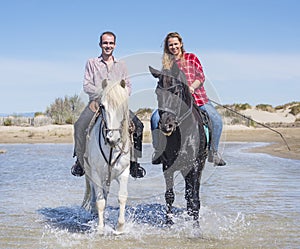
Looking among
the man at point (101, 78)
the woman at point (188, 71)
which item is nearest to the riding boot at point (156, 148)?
the woman at point (188, 71)

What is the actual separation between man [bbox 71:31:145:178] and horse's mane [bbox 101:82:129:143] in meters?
0.76

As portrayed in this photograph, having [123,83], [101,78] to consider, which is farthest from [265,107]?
[123,83]

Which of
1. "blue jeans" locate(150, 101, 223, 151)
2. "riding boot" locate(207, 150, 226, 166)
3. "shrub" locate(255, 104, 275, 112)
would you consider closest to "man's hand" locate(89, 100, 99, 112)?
"blue jeans" locate(150, 101, 223, 151)

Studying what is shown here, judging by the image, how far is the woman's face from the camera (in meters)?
7.27

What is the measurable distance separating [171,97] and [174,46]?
1.12 m

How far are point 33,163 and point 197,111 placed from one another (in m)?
11.0

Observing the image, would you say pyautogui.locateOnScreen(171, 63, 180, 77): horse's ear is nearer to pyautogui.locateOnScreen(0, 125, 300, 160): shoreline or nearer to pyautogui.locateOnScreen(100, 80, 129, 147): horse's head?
pyautogui.locateOnScreen(100, 80, 129, 147): horse's head

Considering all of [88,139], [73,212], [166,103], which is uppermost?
[166,103]

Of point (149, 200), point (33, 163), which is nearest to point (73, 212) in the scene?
point (149, 200)

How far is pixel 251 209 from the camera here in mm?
9242

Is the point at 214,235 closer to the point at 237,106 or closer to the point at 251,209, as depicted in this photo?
the point at 251,209

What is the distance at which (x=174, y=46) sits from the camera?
728 centimetres

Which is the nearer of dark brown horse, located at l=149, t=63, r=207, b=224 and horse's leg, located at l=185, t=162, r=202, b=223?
dark brown horse, located at l=149, t=63, r=207, b=224

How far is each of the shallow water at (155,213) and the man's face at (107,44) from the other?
6.45 ft
